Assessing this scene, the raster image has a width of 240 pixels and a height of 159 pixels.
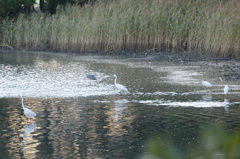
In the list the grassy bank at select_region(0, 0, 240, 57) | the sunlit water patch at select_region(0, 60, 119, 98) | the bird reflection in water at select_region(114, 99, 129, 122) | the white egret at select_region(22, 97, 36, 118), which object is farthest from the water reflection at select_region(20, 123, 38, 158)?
the grassy bank at select_region(0, 0, 240, 57)

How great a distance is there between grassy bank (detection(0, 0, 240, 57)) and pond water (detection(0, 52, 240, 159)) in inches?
83.8

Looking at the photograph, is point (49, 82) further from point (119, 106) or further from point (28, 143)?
point (28, 143)

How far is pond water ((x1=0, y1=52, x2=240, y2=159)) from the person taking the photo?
616 cm

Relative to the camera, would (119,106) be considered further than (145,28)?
No

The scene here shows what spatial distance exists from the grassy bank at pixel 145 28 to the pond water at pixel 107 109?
2129mm

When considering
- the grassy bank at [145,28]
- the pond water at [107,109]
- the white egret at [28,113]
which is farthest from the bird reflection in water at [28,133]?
the grassy bank at [145,28]

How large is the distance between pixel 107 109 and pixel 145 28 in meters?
11.5

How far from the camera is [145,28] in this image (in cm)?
1983

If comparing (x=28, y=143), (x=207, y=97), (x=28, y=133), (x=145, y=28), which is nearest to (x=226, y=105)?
(x=207, y=97)

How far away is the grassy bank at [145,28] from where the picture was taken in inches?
671

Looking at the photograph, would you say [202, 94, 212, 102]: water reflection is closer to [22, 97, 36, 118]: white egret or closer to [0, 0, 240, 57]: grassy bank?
[22, 97, 36, 118]: white egret

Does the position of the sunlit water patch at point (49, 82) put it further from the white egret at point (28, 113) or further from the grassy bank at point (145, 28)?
the grassy bank at point (145, 28)

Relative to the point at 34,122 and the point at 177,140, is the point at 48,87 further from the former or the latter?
the point at 177,140

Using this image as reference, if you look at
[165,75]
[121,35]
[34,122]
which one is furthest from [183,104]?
[121,35]
